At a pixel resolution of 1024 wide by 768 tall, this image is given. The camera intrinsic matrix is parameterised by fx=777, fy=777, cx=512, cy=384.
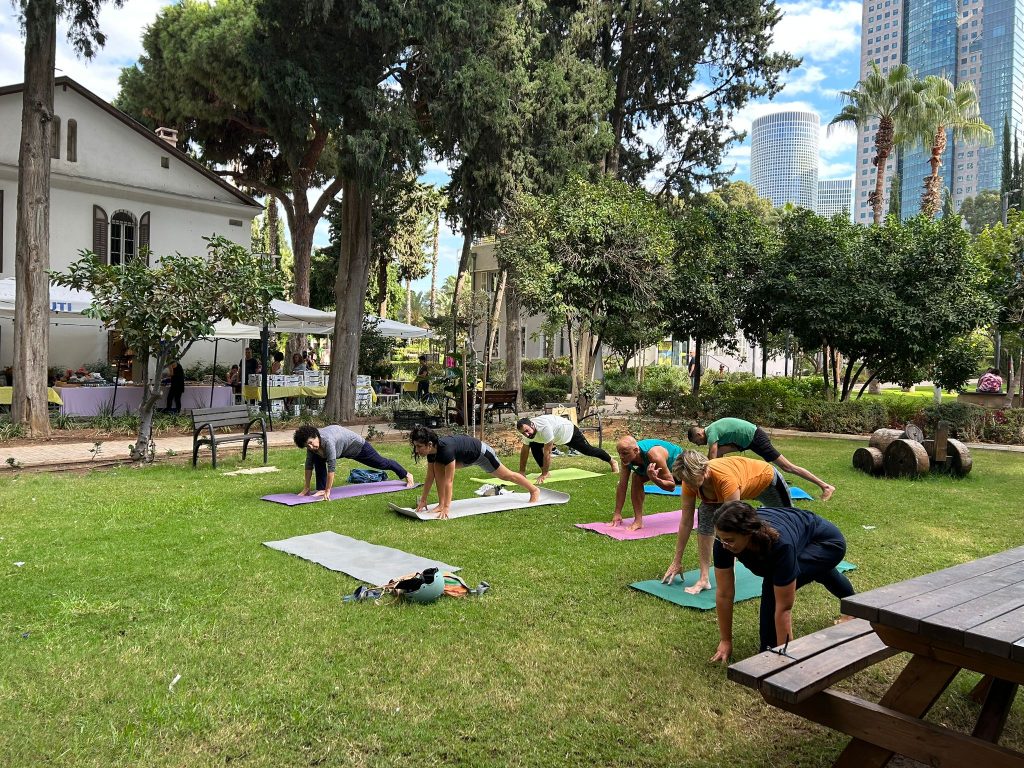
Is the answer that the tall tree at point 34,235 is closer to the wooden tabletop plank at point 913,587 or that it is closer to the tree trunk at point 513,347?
the tree trunk at point 513,347

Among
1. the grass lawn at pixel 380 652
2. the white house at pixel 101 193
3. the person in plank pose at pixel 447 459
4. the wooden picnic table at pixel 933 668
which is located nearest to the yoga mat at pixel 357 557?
the grass lawn at pixel 380 652

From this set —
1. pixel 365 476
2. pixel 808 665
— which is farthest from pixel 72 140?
pixel 808 665

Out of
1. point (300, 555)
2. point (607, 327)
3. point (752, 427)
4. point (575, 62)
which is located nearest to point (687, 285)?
point (607, 327)

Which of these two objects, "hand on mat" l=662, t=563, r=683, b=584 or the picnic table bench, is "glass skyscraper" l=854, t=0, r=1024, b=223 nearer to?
"hand on mat" l=662, t=563, r=683, b=584

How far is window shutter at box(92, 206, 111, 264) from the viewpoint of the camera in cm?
2031

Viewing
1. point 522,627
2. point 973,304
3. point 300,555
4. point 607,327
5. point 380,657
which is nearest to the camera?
point 380,657

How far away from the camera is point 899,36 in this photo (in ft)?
317

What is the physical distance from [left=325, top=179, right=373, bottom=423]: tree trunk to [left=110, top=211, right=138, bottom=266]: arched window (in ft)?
22.5

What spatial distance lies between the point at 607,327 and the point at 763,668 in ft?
50.1

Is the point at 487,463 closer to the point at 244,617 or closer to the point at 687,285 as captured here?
the point at 244,617

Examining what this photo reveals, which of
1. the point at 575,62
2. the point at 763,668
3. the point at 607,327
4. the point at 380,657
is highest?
the point at 575,62

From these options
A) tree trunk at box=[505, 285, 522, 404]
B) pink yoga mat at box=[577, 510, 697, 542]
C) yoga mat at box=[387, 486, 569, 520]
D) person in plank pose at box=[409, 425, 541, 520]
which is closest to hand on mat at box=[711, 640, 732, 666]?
pink yoga mat at box=[577, 510, 697, 542]

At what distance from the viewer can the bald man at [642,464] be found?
6.83 meters

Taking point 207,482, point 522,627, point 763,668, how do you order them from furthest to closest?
point 207,482 → point 522,627 → point 763,668
